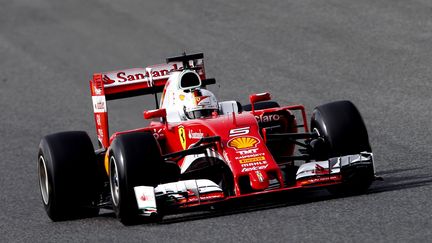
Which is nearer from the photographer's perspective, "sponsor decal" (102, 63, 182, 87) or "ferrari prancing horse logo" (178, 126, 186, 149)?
"ferrari prancing horse logo" (178, 126, 186, 149)

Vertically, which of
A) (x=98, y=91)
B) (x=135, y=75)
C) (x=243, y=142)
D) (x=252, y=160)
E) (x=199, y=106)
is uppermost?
(x=135, y=75)

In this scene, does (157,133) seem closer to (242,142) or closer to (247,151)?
(242,142)

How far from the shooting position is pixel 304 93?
1844 centimetres

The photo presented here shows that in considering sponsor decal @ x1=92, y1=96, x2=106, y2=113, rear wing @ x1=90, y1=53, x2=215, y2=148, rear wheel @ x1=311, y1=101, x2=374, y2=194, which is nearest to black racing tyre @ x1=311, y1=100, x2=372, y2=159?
rear wheel @ x1=311, y1=101, x2=374, y2=194

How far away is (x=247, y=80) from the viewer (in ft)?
66.3

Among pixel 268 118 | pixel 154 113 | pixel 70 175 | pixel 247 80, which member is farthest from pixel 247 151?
pixel 247 80

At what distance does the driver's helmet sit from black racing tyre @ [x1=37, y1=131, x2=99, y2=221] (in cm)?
113

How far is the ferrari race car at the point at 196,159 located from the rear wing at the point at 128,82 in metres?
0.73

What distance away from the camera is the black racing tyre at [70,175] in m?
11.5

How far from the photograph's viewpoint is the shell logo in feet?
34.9

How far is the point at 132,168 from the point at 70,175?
4.26 ft

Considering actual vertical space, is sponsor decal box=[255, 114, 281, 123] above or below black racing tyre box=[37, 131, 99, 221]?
above

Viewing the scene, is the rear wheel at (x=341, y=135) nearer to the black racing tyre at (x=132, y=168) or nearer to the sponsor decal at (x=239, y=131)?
the sponsor decal at (x=239, y=131)

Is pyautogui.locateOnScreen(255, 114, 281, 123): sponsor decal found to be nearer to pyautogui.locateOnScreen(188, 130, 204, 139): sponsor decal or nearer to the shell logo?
pyautogui.locateOnScreen(188, 130, 204, 139): sponsor decal
